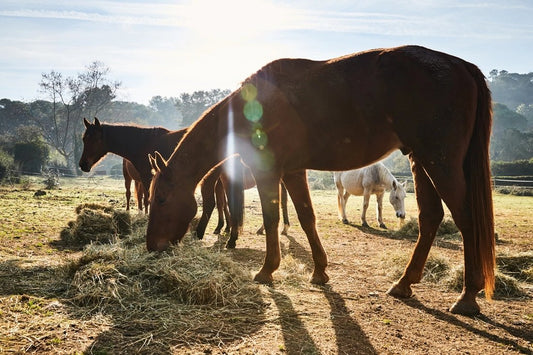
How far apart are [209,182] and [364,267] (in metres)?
3.53

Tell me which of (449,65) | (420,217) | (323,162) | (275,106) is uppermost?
(449,65)

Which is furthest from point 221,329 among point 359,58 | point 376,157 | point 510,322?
point 359,58

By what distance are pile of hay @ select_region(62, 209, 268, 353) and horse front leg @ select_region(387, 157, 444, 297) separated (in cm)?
167

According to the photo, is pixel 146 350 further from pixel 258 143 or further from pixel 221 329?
pixel 258 143

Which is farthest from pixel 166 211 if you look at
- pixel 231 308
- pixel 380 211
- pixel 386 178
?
pixel 386 178

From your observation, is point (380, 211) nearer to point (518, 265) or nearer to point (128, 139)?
point (518, 265)

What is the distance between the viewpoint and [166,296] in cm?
369

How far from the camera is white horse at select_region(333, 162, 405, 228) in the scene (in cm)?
1099

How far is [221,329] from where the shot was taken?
3.09 m

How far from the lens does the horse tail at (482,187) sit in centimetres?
345

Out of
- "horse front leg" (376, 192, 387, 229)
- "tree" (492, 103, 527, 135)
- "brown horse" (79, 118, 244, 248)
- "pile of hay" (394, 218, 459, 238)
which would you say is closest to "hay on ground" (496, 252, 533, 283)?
"pile of hay" (394, 218, 459, 238)

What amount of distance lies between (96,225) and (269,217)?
4661 mm

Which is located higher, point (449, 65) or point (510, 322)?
point (449, 65)

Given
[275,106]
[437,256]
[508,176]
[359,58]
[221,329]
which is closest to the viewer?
[221,329]
